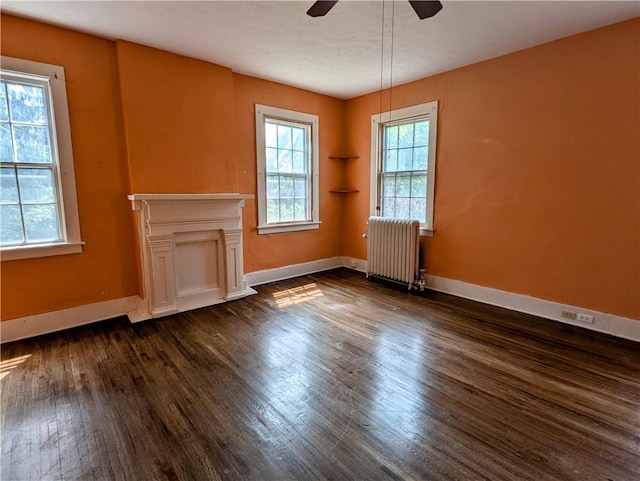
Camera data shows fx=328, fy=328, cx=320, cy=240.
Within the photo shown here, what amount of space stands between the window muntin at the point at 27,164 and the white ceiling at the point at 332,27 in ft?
1.98

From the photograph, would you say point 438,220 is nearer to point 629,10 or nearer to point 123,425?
point 629,10

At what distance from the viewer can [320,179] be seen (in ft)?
16.4

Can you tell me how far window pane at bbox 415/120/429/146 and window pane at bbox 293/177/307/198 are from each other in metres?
1.66

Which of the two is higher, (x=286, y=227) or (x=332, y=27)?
(x=332, y=27)

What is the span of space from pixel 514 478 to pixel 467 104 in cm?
352

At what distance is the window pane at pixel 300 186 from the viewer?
4759mm

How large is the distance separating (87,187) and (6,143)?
63 cm

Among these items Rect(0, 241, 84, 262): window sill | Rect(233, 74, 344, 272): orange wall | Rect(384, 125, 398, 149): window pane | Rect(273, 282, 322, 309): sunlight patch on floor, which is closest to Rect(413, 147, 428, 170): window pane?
Rect(384, 125, 398, 149): window pane

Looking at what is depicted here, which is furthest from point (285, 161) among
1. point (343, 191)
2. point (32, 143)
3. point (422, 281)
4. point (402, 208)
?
point (32, 143)

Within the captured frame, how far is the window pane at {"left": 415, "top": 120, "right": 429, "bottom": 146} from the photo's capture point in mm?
4137

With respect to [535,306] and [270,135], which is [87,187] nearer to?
[270,135]

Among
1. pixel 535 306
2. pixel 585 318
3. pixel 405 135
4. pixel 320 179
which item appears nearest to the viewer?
pixel 585 318

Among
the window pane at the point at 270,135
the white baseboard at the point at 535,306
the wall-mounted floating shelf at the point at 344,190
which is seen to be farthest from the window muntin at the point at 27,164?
the white baseboard at the point at 535,306

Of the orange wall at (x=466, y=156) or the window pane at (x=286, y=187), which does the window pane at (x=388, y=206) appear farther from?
the window pane at (x=286, y=187)
